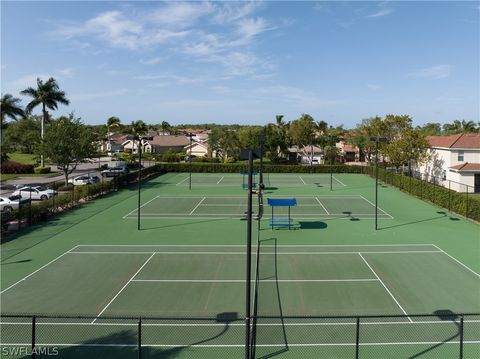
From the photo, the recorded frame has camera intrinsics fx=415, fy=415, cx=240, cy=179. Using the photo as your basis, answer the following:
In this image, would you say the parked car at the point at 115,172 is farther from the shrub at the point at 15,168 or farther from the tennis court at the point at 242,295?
the tennis court at the point at 242,295

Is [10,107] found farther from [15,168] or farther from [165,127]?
[165,127]

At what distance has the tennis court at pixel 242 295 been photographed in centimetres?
1320

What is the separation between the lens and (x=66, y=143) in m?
44.1

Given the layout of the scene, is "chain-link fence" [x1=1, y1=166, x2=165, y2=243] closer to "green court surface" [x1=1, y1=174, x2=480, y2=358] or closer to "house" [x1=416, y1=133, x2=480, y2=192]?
"green court surface" [x1=1, y1=174, x2=480, y2=358]

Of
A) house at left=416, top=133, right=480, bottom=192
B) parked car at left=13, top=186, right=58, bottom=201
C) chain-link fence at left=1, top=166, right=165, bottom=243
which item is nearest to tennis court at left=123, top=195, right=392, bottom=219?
chain-link fence at left=1, top=166, right=165, bottom=243

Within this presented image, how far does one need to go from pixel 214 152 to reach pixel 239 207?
58.9 meters

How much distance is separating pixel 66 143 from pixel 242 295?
112ft

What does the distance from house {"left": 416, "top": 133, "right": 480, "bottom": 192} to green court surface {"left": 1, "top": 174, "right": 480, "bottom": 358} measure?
1438 cm

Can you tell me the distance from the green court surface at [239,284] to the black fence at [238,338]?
59 millimetres

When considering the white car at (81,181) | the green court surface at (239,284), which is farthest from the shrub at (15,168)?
the green court surface at (239,284)

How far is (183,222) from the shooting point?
30.5 m

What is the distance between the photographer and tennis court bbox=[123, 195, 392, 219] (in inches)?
1305

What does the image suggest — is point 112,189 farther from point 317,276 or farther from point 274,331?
point 274,331

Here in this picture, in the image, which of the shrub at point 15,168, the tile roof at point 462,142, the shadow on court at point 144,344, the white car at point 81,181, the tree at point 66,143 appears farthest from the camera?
the shrub at point 15,168
